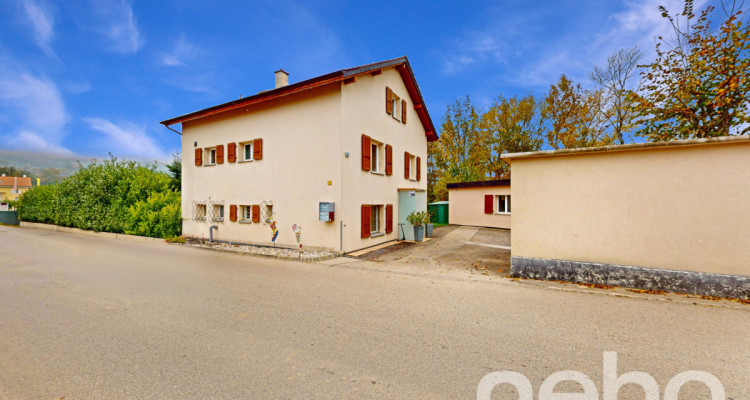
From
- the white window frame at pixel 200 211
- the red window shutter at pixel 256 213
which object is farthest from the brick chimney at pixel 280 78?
the white window frame at pixel 200 211

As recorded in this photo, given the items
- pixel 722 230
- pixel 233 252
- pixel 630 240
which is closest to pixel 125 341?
pixel 233 252

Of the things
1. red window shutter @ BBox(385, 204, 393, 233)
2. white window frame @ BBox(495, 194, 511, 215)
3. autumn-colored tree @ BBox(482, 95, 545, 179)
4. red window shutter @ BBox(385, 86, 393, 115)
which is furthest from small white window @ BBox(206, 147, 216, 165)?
autumn-colored tree @ BBox(482, 95, 545, 179)

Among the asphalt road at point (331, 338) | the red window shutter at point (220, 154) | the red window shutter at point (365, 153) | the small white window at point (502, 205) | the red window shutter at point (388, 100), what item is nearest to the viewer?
the asphalt road at point (331, 338)

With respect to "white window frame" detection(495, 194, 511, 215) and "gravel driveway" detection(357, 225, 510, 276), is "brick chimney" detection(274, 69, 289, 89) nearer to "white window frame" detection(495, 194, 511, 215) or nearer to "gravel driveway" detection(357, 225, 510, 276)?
"gravel driveway" detection(357, 225, 510, 276)

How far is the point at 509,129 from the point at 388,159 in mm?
19826

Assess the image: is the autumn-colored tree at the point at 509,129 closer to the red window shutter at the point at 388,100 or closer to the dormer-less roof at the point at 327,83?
the dormer-less roof at the point at 327,83

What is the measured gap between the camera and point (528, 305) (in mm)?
5109

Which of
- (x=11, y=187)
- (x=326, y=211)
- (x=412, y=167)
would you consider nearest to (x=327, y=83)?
(x=326, y=211)

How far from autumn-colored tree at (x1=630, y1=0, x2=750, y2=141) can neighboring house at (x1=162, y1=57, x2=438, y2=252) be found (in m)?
8.80

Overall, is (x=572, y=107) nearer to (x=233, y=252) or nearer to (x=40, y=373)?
(x=233, y=252)

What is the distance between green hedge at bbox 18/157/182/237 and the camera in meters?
14.7

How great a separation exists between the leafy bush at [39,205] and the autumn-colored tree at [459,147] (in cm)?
2940

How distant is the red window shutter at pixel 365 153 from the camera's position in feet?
37.8

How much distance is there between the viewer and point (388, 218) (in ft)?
44.3
